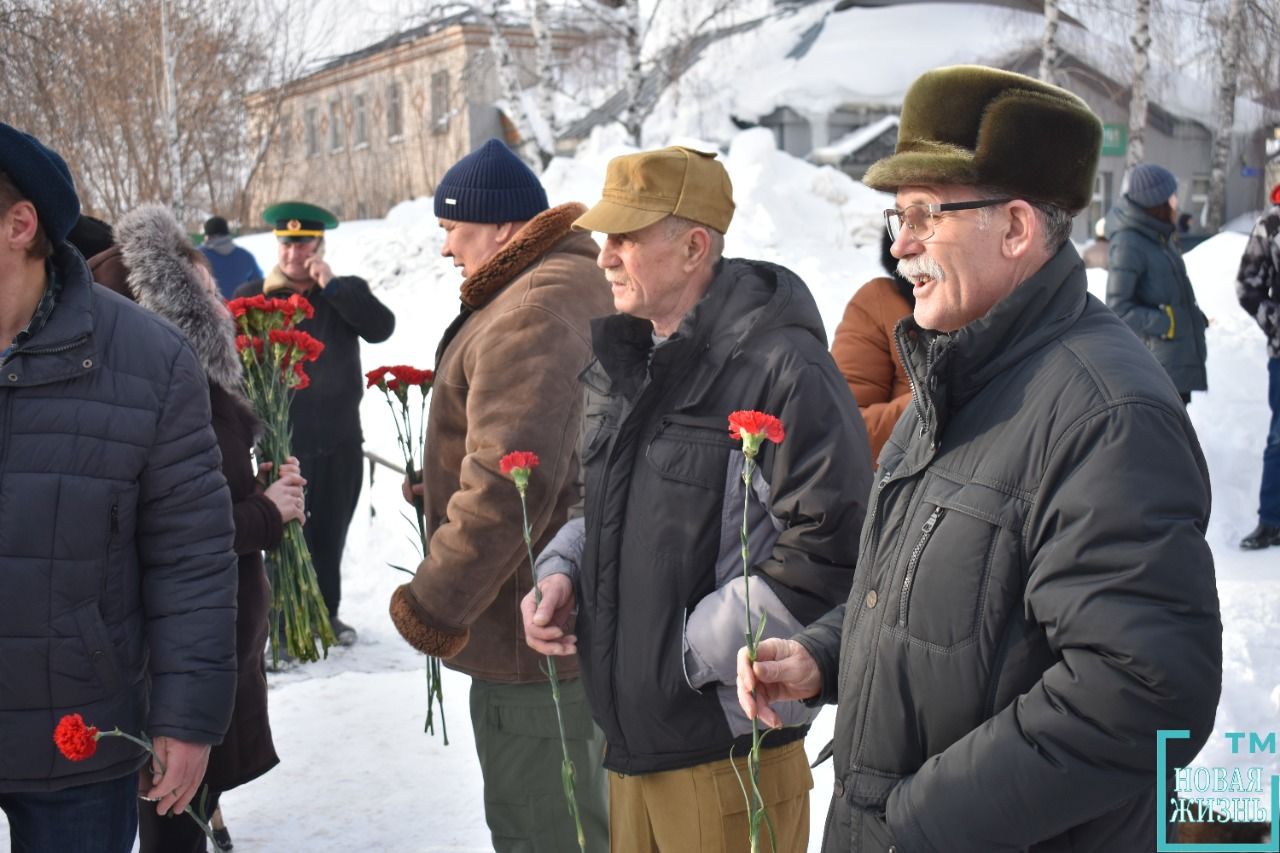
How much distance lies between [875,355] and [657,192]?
146cm

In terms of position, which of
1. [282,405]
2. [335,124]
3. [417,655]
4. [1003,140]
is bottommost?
[335,124]

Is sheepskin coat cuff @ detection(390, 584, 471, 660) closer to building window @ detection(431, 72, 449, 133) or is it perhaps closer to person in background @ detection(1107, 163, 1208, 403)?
person in background @ detection(1107, 163, 1208, 403)

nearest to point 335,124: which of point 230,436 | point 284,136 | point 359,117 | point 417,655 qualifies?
point 359,117

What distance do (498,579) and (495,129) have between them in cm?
2609

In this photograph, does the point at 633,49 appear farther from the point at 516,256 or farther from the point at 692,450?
→ the point at 692,450

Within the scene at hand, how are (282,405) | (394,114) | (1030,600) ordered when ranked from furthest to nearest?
1. (394,114)
2. (282,405)
3. (1030,600)

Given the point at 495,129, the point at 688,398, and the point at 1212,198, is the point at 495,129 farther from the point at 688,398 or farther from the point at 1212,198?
the point at 688,398

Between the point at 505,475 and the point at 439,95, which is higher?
the point at 505,475

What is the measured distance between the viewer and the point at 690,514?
251cm

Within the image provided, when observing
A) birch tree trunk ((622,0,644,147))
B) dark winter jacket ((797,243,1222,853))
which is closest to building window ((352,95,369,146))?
birch tree trunk ((622,0,644,147))

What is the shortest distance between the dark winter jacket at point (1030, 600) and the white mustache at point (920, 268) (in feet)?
0.26

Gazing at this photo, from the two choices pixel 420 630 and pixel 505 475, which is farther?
pixel 420 630

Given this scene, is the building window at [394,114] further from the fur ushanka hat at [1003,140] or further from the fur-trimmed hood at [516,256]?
the fur ushanka hat at [1003,140]

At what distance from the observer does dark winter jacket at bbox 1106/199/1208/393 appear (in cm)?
746
